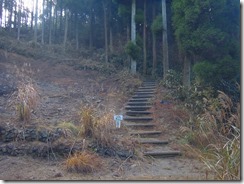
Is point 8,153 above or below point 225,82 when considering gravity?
below

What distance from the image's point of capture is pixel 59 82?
369 inches

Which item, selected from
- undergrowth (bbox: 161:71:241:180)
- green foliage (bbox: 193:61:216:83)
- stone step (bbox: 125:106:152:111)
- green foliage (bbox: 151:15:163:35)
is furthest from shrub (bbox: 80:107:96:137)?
green foliage (bbox: 151:15:163:35)

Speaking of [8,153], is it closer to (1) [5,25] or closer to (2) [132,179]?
(2) [132,179]

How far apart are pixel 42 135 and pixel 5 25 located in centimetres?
1436

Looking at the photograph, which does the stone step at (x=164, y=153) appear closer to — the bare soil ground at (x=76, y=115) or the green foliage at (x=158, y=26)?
the bare soil ground at (x=76, y=115)

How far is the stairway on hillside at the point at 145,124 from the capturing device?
504 cm

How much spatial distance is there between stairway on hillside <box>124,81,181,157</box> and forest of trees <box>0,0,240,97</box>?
1253 mm

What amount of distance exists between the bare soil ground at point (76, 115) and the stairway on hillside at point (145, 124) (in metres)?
0.16

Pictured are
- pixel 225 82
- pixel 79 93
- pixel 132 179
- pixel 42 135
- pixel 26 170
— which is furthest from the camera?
pixel 79 93

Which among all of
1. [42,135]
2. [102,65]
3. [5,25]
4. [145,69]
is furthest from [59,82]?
[5,25]

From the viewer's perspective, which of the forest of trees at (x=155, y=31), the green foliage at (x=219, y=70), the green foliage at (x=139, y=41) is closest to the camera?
the green foliage at (x=219, y=70)

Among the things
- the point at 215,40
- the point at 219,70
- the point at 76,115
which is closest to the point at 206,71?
the point at 219,70

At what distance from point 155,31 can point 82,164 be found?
7718 mm

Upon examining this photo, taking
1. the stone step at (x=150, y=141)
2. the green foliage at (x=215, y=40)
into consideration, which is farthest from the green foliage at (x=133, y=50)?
the stone step at (x=150, y=141)
